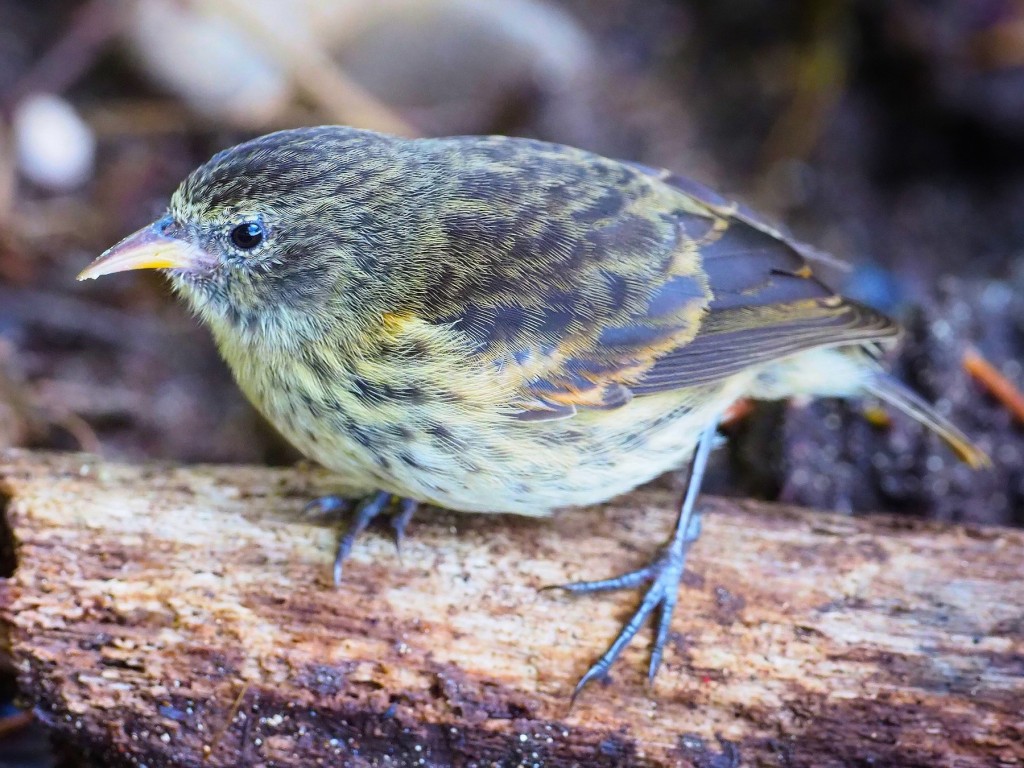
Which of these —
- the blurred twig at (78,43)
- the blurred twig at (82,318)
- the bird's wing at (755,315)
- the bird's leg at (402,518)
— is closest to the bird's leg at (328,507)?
the bird's leg at (402,518)

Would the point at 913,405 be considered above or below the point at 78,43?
below

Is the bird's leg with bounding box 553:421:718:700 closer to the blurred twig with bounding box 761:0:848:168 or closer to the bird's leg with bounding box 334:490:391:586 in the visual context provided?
the bird's leg with bounding box 334:490:391:586

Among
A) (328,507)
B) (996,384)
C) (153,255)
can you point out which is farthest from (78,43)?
Result: (996,384)

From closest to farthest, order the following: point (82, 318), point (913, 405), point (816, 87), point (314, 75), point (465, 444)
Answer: point (465, 444), point (913, 405), point (82, 318), point (314, 75), point (816, 87)

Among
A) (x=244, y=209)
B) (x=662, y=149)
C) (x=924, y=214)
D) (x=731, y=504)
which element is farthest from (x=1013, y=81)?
(x=244, y=209)

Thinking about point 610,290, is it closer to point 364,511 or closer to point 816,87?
point 364,511

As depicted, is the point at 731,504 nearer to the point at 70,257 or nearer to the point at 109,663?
the point at 109,663

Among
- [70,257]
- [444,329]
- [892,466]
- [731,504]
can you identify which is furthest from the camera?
[70,257]
